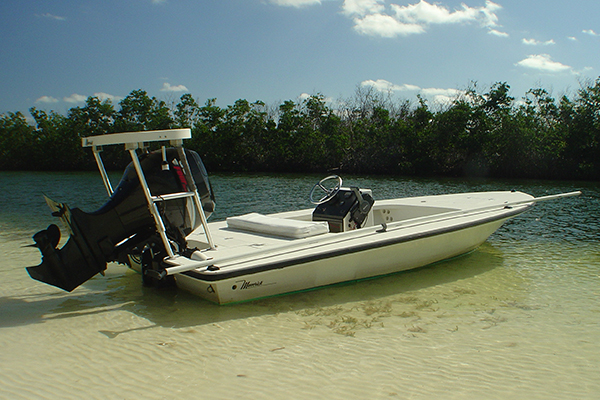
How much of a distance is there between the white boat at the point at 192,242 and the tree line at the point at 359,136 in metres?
22.1

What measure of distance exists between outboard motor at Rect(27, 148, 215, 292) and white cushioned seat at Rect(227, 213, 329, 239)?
106 centimetres

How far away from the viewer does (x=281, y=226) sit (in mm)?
5109

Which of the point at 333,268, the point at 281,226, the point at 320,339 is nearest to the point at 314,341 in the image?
the point at 320,339

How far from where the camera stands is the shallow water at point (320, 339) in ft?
9.55

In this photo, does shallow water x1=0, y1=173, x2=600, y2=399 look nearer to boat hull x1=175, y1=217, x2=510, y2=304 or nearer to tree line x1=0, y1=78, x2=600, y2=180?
boat hull x1=175, y1=217, x2=510, y2=304

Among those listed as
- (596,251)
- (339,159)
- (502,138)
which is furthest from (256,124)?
(596,251)

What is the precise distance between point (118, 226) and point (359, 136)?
35607 millimetres

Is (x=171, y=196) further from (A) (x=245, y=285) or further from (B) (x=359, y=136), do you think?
(B) (x=359, y=136)

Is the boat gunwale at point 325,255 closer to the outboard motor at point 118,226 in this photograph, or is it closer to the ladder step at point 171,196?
the outboard motor at point 118,226

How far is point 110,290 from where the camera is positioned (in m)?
5.14

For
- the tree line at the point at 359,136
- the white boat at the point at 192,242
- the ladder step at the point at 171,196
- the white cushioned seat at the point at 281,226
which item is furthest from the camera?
the tree line at the point at 359,136

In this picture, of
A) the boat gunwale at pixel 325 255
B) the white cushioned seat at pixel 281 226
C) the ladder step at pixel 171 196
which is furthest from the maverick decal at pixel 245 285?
the ladder step at pixel 171 196

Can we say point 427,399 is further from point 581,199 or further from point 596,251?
point 581,199

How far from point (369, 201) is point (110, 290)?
143 inches
